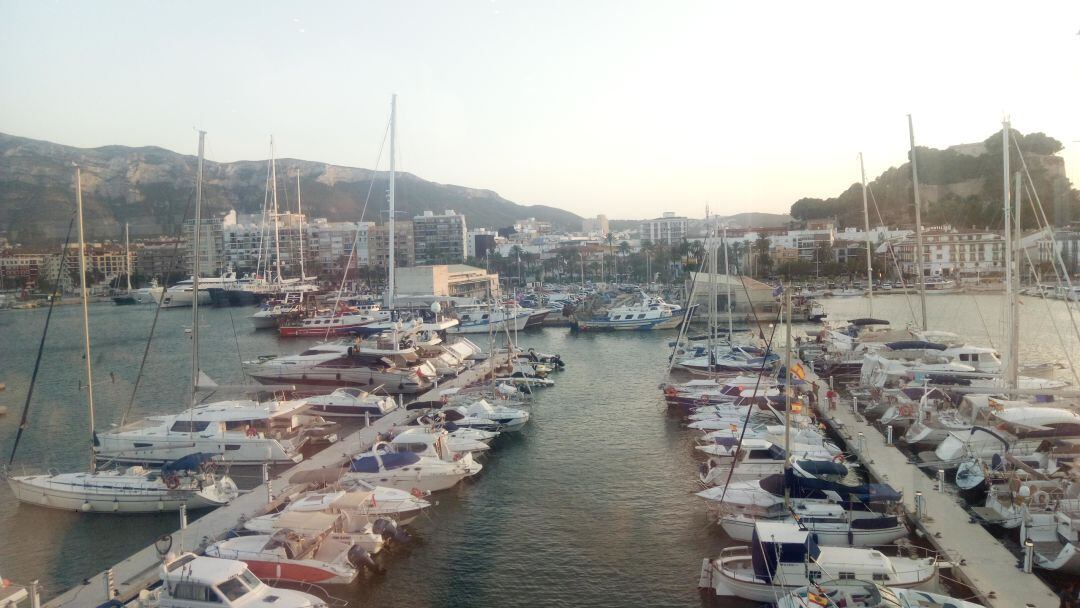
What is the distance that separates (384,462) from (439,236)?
5795cm

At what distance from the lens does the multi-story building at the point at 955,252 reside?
28453mm

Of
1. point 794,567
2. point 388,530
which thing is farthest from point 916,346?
point 388,530

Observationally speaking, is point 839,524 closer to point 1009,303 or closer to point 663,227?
point 1009,303

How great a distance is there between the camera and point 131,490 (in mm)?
8398

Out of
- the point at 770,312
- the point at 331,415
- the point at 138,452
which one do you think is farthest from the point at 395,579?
the point at 770,312

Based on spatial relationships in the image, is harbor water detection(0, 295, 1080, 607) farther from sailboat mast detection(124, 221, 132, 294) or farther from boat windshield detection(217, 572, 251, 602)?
sailboat mast detection(124, 221, 132, 294)

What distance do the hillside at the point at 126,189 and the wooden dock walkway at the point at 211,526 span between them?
619cm

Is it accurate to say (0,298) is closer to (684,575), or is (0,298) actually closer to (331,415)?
(331,415)

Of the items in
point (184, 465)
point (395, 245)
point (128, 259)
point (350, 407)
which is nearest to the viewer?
point (184, 465)

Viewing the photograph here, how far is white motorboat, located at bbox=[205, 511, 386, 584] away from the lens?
6.29 metres

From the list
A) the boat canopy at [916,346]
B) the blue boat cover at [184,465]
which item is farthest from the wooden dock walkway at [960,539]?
the blue boat cover at [184,465]

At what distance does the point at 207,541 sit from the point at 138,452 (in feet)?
13.2

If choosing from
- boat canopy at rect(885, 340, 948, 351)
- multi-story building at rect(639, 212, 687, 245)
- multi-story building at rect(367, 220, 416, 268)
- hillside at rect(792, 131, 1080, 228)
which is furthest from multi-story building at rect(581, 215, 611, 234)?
boat canopy at rect(885, 340, 948, 351)

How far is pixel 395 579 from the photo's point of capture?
21.7 feet
